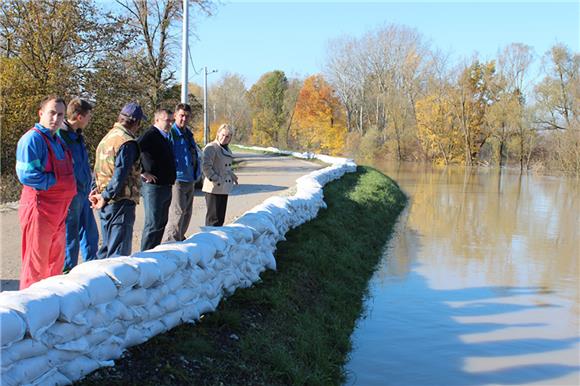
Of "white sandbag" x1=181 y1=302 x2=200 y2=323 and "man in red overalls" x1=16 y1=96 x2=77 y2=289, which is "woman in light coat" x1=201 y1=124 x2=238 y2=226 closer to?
"white sandbag" x1=181 y1=302 x2=200 y2=323

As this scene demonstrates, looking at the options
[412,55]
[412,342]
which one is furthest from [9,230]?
[412,55]

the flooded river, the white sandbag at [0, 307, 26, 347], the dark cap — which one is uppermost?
the dark cap

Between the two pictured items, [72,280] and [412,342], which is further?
[412,342]

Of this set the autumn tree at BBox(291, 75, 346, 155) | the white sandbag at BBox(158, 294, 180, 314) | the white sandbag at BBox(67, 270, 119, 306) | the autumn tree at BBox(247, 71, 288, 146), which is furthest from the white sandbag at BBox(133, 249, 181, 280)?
the autumn tree at BBox(247, 71, 288, 146)

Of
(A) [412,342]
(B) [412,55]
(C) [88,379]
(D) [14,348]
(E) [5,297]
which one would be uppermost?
(B) [412,55]

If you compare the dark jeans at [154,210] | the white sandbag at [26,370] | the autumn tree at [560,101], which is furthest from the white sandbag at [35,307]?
the autumn tree at [560,101]

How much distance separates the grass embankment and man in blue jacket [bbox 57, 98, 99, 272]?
1.35 metres

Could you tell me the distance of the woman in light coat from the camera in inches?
298

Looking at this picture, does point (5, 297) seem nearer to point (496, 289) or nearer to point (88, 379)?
point (88, 379)

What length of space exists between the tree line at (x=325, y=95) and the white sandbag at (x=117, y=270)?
10651 mm

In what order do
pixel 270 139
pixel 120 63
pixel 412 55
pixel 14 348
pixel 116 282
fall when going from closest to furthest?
pixel 14 348 → pixel 116 282 → pixel 120 63 → pixel 412 55 → pixel 270 139

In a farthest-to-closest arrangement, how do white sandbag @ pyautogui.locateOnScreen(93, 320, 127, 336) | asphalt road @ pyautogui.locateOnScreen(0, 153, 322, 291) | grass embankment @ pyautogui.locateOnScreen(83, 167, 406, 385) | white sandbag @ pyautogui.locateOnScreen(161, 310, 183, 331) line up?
asphalt road @ pyautogui.locateOnScreen(0, 153, 322, 291)
white sandbag @ pyautogui.locateOnScreen(161, 310, 183, 331)
grass embankment @ pyautogui.locateOnScreen(83, 167, 406, 385)
white sandbag @ pyautogui.locateOnScreen(93, 320, 127, 336)

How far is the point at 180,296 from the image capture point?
195 inches

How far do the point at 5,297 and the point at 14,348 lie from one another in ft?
1.11
